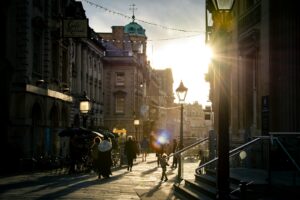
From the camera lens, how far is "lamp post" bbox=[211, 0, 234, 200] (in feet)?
25.7

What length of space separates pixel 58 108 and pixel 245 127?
59.9 feet

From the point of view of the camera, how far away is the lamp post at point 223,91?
7.84 metres

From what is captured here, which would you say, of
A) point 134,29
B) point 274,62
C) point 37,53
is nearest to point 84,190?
point 274,62

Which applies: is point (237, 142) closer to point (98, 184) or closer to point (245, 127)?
point (245, 127)

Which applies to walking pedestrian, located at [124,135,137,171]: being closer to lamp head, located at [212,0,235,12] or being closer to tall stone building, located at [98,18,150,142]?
lamp head, located at [212,0,235,12]

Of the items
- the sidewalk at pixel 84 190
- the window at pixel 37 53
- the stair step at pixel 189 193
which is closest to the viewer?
the stair step at pixel 189 193

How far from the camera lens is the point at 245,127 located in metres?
A: 21.4

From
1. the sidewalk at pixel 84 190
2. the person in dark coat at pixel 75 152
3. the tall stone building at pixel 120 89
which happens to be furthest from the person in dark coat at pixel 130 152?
the tall stone building at pixel 120 89

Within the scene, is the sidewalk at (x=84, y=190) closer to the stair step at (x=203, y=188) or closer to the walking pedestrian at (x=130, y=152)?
the stair step at (x=203, y=188)

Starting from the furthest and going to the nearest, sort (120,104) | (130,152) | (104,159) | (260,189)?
(120,104)
(130,152)
(104,159)
(260,189)

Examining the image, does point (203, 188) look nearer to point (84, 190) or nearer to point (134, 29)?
point (84, 190)

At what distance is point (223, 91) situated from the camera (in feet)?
26.5

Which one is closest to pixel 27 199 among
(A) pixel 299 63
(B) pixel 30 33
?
(A) pixel 299 63

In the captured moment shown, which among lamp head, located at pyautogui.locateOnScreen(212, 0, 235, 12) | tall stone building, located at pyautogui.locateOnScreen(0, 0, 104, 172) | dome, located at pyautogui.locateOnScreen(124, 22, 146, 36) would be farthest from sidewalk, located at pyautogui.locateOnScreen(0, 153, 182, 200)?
dome, located at pyautogui.locateOnScreen(124, 22, 146, 36)
